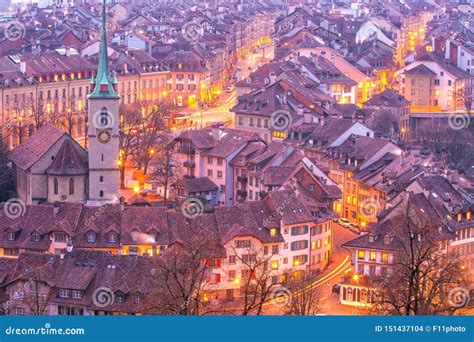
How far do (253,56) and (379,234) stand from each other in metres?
62.9

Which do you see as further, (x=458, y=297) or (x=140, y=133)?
(x=140, y=133)

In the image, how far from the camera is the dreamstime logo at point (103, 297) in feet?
109

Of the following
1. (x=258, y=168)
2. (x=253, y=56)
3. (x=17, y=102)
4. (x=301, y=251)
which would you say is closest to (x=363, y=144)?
(x=258, y=168)

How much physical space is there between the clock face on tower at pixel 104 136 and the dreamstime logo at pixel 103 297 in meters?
11.7

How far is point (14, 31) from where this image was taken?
88750mm

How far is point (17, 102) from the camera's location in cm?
6394

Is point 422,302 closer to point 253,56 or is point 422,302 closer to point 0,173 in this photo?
point 0,173

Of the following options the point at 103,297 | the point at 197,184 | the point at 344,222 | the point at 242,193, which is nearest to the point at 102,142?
the point at 197,184

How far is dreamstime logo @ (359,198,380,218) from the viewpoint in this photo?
45.9 m

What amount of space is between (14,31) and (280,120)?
115 ft
